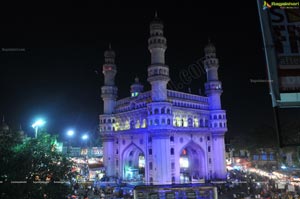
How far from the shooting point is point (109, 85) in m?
62.0

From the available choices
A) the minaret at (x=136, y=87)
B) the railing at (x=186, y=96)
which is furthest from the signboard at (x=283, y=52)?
the minaret at (x=136, y=87)

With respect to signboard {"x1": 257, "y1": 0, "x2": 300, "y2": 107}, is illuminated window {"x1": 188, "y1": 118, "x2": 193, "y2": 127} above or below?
above

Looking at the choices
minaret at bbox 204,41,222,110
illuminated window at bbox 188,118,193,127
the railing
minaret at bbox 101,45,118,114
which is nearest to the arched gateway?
minaret at bbox 101,45,118,114

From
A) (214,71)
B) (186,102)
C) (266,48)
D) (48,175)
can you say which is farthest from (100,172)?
(266,48)

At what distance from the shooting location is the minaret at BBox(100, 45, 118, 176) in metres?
60.5

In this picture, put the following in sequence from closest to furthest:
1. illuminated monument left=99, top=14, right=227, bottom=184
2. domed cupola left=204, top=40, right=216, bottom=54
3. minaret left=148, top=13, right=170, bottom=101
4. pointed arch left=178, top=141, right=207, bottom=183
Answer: illuminated monument left=99, top=14, right=227, bottom=184, minaret left=148, top=13, right=170, bottom=101, pointed arch left=178, top=141, right=207, bottom=183, domed cupola left=204, top=40, right=216, bottom=54

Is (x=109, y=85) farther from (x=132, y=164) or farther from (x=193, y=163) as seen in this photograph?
(x=193, y=163)

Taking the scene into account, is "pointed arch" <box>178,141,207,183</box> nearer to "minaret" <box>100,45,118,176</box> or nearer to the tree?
"minaret" <box>100,45,118,176</box>

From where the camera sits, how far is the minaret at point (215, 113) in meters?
57.2

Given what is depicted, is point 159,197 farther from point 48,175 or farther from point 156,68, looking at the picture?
point 156,68

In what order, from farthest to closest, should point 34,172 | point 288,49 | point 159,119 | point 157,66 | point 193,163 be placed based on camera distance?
point 193,163 → point 157,66 → point 159,119 → point 34,172 → point 288,49

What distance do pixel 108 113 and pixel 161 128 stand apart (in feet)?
59.2

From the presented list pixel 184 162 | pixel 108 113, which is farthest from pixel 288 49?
pixel 108 113

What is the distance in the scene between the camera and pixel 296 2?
802 centimetres
